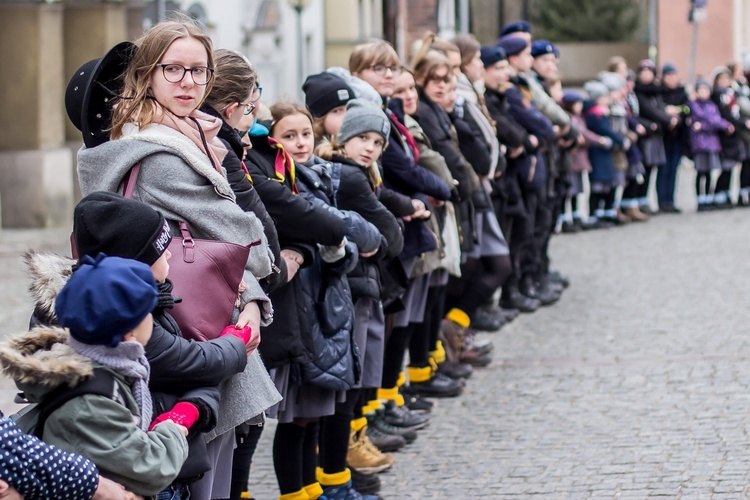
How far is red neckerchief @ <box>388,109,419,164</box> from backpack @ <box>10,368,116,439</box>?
4.20 m

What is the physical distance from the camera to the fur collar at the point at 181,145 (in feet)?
14.3

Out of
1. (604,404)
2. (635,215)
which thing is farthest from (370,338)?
(635,215)

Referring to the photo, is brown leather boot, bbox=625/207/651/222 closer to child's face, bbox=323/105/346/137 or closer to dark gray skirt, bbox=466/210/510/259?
dark gray skirt, bbox=466/210/510/259

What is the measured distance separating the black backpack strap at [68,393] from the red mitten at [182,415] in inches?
15.6

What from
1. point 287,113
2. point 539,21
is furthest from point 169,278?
point 539,21

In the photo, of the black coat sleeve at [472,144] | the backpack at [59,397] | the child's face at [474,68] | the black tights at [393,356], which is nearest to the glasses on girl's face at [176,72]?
the backpack at [59,397]

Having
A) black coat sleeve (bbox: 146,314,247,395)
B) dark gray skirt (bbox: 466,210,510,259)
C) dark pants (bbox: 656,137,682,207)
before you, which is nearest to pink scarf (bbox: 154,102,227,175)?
black coat sleeve (bbox: 146,314,247,395)

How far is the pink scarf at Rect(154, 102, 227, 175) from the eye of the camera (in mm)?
4469

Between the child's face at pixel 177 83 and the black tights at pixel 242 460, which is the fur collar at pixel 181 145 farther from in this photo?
the black tights at pixel 242 460

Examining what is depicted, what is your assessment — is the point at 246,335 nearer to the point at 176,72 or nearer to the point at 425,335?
the point at 176,72

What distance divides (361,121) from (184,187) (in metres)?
2.24

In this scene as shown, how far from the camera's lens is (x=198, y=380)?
4.10 metres

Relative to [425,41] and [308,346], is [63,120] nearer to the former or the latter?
[425,41]

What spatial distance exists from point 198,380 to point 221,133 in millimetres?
1151
